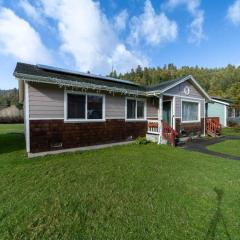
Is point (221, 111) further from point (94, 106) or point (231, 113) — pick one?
point (94, 106)

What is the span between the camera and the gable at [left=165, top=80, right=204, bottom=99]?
11523 mm

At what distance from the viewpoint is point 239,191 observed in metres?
4.24

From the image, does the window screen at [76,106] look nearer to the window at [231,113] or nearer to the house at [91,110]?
the house at [91,110]

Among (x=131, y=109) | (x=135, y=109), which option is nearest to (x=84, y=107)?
(x=131, y=109)

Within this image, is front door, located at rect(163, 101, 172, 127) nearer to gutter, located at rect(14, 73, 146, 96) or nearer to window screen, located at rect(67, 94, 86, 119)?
gutter, located at rect(14, 73, 146, 96)

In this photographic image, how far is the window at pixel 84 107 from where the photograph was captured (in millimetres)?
8148

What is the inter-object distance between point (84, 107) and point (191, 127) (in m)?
7.92

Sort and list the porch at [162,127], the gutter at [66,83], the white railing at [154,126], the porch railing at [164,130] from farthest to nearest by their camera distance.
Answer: the white railing at [154,126] < the porch at [162,127] < the porch railing at [164,130] < the gutter at [66,83]

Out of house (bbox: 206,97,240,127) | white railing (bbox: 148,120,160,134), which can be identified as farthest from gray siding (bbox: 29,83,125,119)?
house (bbox: 206,97,240,127)

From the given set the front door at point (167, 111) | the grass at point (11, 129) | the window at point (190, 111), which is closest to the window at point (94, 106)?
the front door at point (167, 111)

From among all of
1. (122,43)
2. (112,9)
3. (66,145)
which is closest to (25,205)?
(66,145)

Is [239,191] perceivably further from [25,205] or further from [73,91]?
[73,91]

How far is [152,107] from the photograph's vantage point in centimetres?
1178

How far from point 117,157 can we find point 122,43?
19.7m
